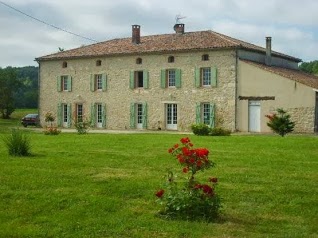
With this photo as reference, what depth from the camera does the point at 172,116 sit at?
30.5m

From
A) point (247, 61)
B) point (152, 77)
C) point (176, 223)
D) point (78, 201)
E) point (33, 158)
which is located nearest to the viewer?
point (176, 223)

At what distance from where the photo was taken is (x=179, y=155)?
6797mm

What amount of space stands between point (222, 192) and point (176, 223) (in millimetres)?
2025

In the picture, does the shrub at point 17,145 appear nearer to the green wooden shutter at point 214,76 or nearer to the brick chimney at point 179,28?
the green wooden shutter at point 214,76

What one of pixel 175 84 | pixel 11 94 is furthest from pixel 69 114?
pixel 11 94

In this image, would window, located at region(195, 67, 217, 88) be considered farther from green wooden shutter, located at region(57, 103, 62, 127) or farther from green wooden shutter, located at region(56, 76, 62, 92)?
green wooden shutter, located at region(57, 103, 62, 127)

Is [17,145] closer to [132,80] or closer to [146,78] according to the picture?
[146,78]

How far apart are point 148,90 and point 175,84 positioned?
1.98 metres

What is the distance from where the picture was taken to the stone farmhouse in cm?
2709

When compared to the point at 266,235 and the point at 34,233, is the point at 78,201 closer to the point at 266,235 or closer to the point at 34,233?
the point at 34,233

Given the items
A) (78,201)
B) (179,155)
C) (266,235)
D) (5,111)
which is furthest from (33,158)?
(5,111)

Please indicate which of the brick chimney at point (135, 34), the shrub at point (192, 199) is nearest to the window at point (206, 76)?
the brick chimney at point (135, 34)

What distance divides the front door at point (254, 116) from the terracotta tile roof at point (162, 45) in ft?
10.6

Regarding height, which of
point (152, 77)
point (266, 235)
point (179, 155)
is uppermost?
point (152, 77)
